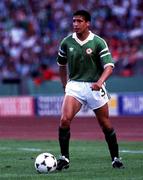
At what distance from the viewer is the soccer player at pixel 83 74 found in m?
10.8

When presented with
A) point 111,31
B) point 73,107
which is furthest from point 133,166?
point 111,31

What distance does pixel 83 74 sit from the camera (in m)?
11.0

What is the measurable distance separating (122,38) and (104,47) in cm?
1613

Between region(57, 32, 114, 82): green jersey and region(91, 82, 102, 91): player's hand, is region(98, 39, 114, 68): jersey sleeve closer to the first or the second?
region(57, 32, 114, 82): green jersey

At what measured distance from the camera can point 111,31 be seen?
27.3 meters

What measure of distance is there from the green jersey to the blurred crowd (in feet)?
48.3

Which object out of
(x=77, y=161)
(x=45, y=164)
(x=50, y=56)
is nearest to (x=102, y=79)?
(x=45, y=164)

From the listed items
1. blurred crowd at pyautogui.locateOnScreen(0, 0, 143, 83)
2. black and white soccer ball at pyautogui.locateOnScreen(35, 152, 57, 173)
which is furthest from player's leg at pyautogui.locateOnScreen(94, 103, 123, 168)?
blurred crowd at pyautogui.locateOnScreen(0, 0, 143, 83)

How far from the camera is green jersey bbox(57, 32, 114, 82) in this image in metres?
10.9

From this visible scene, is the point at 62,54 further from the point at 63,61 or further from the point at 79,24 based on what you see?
the point at 79,24

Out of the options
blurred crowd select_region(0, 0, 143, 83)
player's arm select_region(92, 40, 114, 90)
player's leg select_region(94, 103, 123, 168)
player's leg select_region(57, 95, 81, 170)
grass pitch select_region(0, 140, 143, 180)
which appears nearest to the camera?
grass pitch select_region(0, 140, 143, 180)

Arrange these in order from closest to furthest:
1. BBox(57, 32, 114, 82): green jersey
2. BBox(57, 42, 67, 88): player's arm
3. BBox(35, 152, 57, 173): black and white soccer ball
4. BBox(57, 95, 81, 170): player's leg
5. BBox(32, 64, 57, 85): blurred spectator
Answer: BBox(35, 152, 57, 173): black and white soccer ball, BBox(57, 95, 81, 170): player's leg, BBox(57, 32, 114, 82): green jersey, BBox(57, 42, 67, 88): player's arm, BBox(32, 64, 57, 85): blurred spectator

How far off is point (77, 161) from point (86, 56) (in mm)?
2110

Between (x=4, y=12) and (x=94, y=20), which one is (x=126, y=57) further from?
(x=4, y=12)
